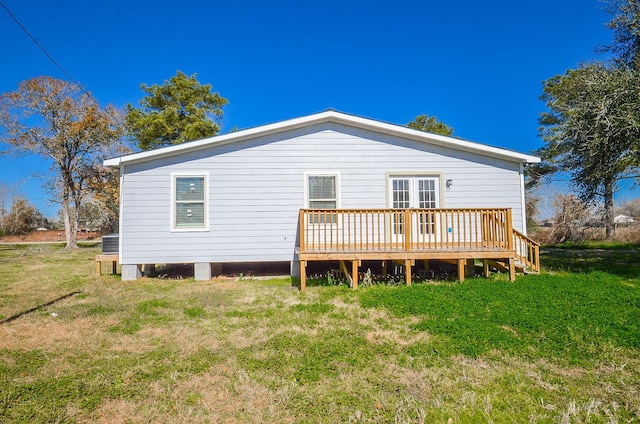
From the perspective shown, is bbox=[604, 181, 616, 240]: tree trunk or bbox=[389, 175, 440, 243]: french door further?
bbox=[604, 181, 616, 240]: tree trunk

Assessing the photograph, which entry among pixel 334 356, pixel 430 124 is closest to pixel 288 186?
pixel 334 356

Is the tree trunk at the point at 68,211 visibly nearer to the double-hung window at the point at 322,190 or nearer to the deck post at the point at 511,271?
the double-hung window at the point at 322,190

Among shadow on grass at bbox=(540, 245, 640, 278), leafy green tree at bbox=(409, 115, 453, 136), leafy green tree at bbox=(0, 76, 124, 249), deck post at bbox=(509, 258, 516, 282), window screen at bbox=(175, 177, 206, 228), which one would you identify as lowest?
shadow on grass at bbox=(540, 245, 640, 278)

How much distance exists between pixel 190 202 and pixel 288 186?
2.42m

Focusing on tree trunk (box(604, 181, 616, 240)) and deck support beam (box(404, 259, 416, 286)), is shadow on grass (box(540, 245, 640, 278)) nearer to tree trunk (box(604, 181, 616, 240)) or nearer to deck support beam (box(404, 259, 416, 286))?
tree trunk (box(604, 181, 616, 240))

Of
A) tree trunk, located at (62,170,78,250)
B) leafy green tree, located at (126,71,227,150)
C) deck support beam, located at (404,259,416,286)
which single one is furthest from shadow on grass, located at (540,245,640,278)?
tree trunk, located at (62,170,78,250)

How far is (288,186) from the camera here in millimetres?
8562

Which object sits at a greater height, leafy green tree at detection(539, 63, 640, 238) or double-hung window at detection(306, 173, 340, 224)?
leafy green tree at detection(539, 63, 640, 238)

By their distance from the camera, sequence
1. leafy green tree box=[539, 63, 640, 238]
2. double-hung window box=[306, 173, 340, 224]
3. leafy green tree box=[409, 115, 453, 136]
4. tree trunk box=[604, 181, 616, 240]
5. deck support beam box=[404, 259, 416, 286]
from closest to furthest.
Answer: deck support beam box=[404, 259, 416, 286]
leafy green tree box=[539, 63, 640, 238]
double-hung window box=[306, 173, 340, 224]
tree trunk box=[604, 181, 616, 240]
leafy green tree box=[409, 115, 453, 136]

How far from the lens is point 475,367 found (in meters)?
3.44

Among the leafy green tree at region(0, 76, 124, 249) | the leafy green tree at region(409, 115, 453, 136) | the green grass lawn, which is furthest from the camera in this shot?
the leafy green tree at region(409, 115, 453, 136)

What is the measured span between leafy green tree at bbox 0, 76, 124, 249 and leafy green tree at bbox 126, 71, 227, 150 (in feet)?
6.85

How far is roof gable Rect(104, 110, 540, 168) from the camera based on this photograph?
8352mm

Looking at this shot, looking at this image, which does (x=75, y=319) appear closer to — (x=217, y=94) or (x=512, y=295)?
(x=512, y=295)
